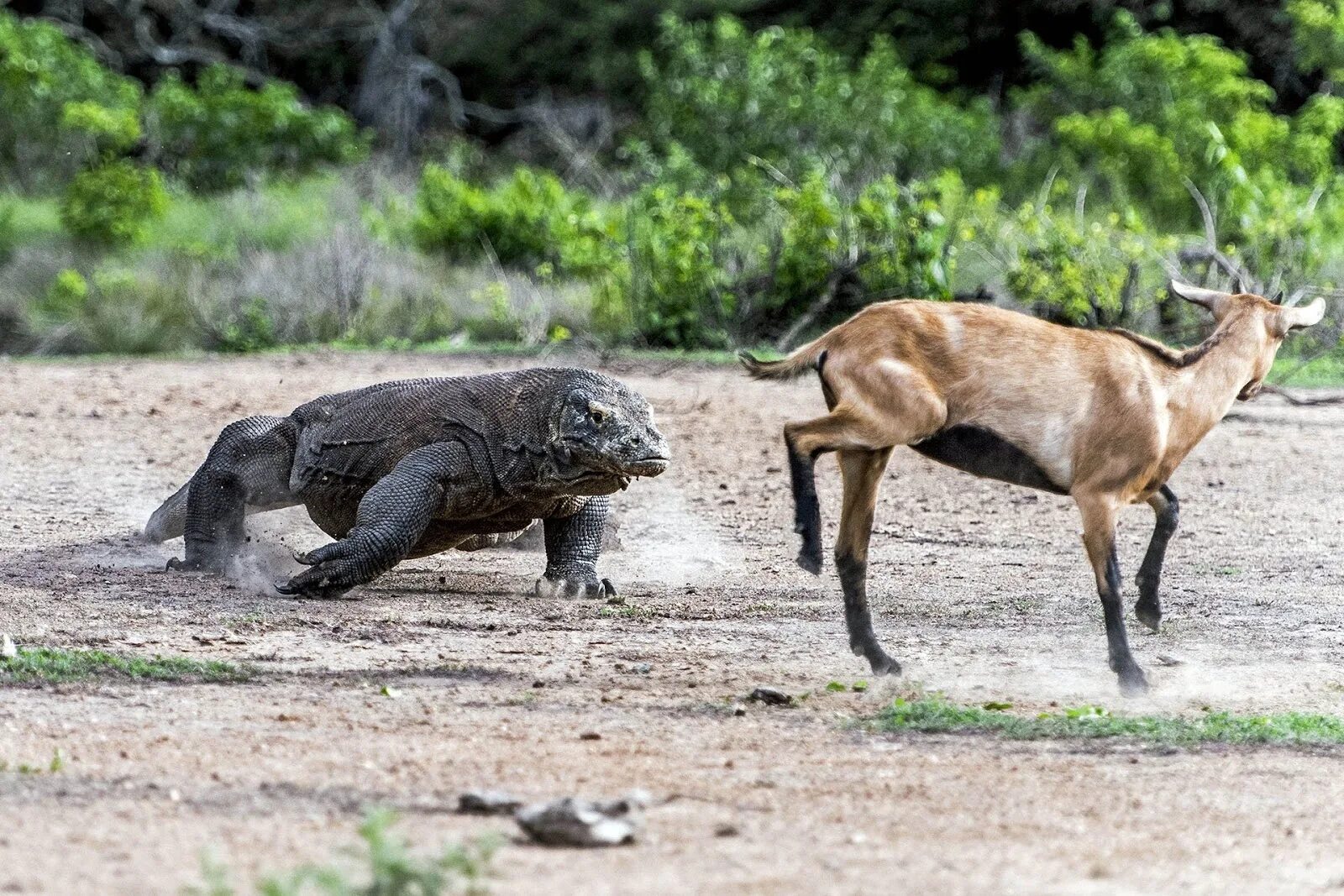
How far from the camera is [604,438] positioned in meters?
7.75

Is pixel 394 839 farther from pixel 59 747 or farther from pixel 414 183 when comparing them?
pixel 414 183

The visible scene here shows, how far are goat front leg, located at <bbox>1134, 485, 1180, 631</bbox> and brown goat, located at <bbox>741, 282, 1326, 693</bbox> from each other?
442 millimetres

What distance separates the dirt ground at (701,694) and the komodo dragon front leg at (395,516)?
190 mm

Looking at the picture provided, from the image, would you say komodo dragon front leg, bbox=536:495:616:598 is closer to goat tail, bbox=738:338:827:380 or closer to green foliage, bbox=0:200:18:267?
goat tail, bbox=738:338:827:380

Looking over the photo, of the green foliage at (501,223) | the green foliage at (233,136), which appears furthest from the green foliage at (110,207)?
the green foliage at (233,136)

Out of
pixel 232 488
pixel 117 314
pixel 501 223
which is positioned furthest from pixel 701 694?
pixel 501 223

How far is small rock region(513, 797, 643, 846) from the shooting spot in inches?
174

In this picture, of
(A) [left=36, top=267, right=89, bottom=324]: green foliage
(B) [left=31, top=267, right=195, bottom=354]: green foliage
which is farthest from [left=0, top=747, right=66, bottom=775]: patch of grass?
(A) [left=36, top=267, right=89, bottom=324]: green foliage

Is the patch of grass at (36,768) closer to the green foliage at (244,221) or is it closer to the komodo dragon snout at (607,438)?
the komodo dragon snout at (607,438)

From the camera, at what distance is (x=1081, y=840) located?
Answer: 4672 millimetres

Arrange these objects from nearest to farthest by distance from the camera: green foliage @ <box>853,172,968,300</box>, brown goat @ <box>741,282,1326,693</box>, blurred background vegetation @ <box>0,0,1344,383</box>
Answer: brown goat @ <box>741,282,1326,693</box> → green foliage @ <box>853,172,968,300</box> → blurred background vegetation @ <box>0,0,1344,383</box>

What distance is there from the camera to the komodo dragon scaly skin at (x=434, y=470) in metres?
7.83

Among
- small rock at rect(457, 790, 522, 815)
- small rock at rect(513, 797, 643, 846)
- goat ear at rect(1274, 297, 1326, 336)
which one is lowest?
small rock at rect(457, 790, 522, 815)

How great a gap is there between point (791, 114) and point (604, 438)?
54.2 feet
